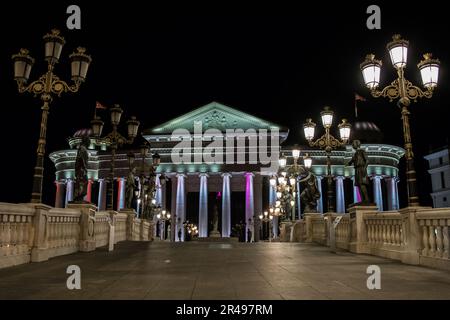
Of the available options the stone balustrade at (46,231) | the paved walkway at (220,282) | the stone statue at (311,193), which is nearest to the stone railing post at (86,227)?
the stone balustrade at (46,231)

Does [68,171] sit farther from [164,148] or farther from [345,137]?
[345,137]

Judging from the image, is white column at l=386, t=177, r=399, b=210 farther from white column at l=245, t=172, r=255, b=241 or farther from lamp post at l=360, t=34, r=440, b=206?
lamp post at l=360, t=34, r=440, b=206

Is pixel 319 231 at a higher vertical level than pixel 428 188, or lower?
lower

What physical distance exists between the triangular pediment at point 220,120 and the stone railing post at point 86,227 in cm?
5663

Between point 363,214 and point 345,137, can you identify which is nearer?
point 363,214

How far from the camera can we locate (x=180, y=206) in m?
71.4

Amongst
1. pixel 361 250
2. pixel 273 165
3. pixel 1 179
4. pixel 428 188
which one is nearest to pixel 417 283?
pixel 361 250

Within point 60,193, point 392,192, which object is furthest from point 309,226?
point 60,193

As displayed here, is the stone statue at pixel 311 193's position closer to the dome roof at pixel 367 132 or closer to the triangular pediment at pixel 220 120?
the triangular pediment at pixel 220 120

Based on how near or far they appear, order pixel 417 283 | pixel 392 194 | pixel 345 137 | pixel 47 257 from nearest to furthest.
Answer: pixel 417 283 → pixel 47 257 → pixel 345 137 → pixel 392 194

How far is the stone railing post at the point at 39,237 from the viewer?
1202 cm

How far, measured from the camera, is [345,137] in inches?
770

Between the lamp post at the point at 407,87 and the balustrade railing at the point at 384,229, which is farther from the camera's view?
the balustrade railing at the point at 384,229
